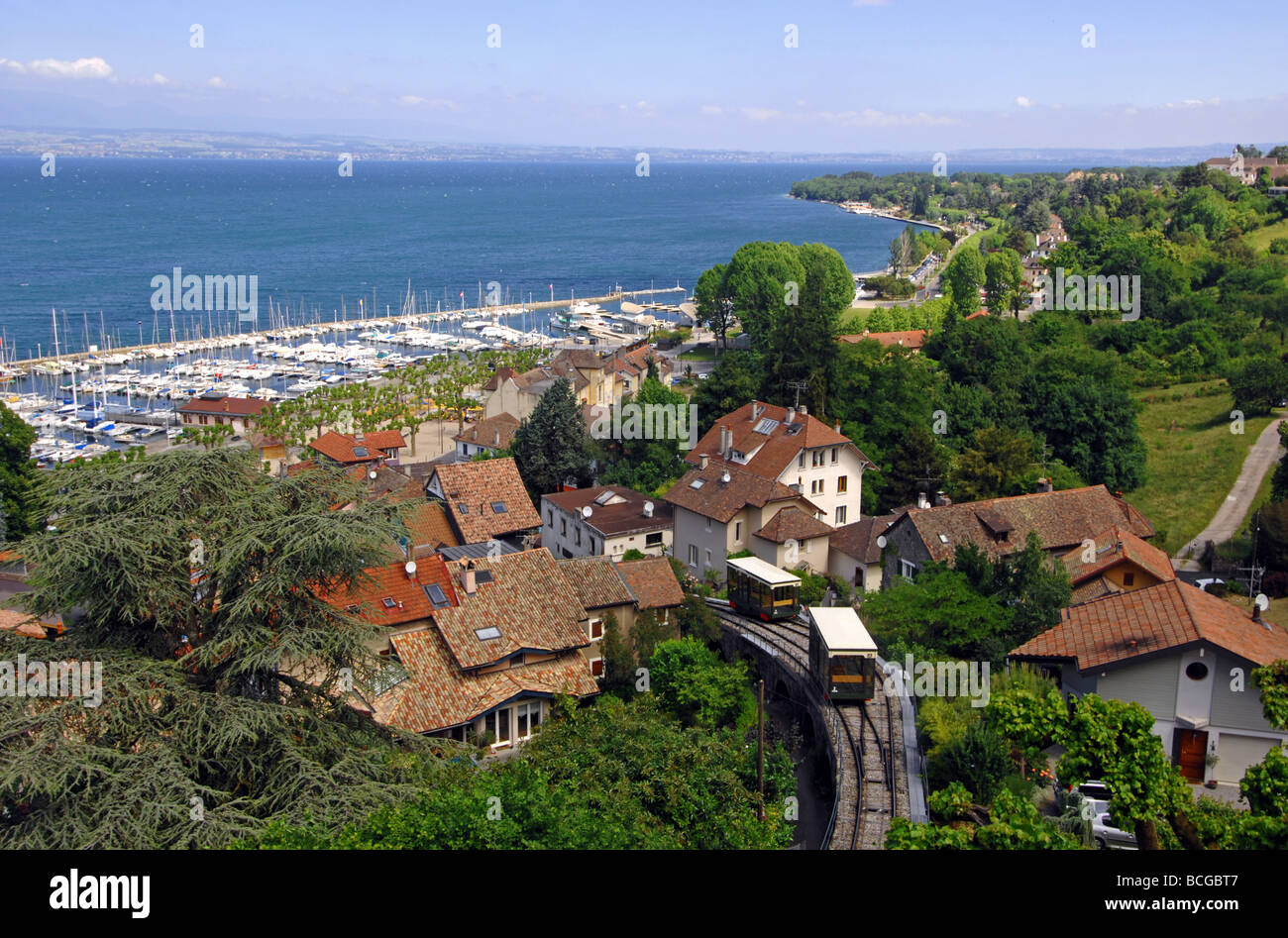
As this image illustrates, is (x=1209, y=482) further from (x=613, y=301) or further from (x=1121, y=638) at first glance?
(x=613, y=301)

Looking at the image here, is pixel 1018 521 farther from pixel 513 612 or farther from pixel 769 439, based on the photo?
pixel 513 612

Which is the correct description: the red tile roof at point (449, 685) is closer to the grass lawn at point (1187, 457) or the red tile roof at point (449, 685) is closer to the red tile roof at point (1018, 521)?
the red tile roof at point (1018, 521)

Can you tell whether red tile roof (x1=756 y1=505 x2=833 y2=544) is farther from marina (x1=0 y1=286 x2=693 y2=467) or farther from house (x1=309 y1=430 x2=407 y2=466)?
marina (x1=0 y1=286 x2=693 y2=467)

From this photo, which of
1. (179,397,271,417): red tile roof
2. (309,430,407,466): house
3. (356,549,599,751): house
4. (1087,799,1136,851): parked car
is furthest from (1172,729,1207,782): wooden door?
(179,397,271,417): red tile roof

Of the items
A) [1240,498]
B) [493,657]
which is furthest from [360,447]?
[1240,498]
